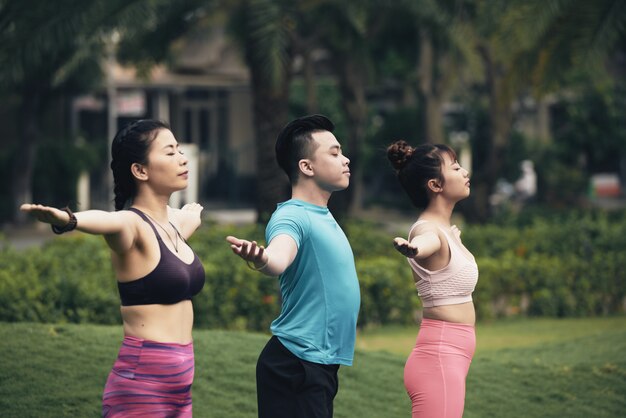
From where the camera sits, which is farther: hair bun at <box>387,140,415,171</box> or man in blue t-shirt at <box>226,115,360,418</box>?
hair bun at <box>387,140,415,171</box>

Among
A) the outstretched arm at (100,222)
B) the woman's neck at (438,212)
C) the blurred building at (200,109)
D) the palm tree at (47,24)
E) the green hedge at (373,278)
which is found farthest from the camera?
the blurred building at (200,109)

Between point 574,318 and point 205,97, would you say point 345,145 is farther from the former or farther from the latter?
point 574,318


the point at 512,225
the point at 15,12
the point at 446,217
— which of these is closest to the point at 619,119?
the point at 512,225

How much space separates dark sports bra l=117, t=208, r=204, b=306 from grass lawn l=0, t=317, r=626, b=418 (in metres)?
2.35

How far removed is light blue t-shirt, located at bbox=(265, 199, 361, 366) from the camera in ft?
14.7

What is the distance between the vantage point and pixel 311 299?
178 inches

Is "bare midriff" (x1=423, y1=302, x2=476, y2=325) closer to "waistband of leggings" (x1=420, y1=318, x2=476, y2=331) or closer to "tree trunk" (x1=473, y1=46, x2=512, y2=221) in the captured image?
"waistband of leggings" (x1=420, y1=318, x2=476, y2=331)

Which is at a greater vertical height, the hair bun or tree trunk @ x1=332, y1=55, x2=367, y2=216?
tree trunk @ x1=332, y1=55, x2=367, y2=216

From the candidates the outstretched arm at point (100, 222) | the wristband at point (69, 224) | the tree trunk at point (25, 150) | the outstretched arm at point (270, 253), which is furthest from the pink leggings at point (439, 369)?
the tree trunk at point (25, 150)

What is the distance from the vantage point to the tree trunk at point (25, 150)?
21.8 meters

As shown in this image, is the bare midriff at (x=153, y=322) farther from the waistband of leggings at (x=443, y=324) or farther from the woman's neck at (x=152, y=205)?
the waistband of leggings at (x=443, y=324)

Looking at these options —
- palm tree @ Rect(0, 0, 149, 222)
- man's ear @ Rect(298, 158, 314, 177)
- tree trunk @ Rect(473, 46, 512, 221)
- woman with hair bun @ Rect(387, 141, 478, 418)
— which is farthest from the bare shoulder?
tree trunk @ Rect(473, 46, 512, 221)

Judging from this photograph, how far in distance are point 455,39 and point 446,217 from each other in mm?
11154

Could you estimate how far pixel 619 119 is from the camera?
23.8 metres
